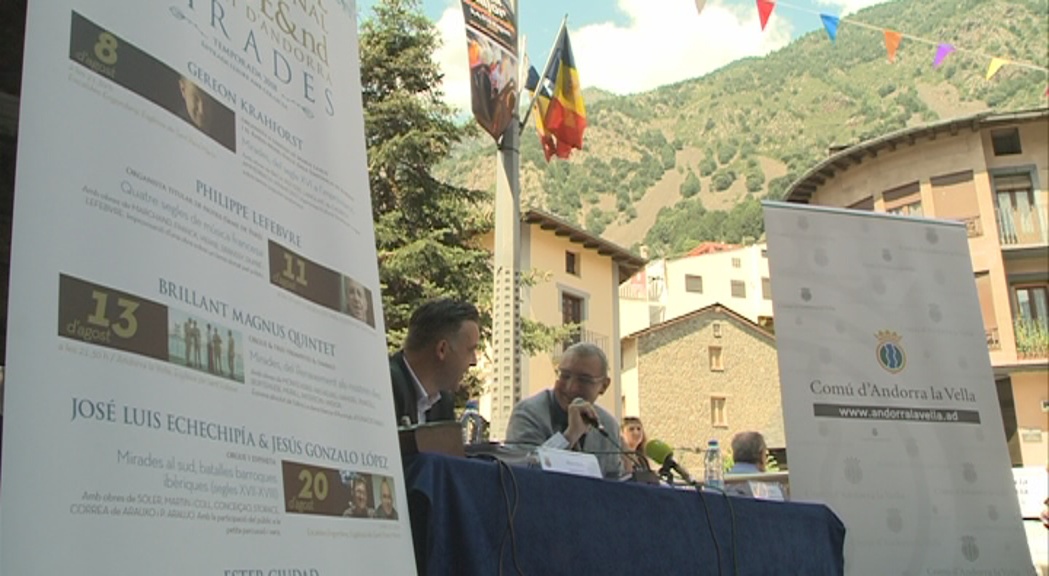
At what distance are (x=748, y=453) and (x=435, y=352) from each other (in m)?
2.91

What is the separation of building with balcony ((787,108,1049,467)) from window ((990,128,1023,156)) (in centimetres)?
2

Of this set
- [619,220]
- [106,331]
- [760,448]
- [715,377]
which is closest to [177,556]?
[106,331]

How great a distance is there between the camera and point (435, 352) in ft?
10.8

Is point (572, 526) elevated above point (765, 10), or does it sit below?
below

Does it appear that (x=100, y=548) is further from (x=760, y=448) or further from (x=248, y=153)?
(x=760, y=448)

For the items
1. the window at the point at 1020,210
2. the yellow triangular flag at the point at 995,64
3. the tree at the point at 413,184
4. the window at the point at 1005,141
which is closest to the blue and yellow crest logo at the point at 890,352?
the yellow triangular flag at the point at 995,64

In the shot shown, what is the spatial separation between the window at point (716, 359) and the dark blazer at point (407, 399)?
2837cm

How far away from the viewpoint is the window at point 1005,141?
22.4 metres

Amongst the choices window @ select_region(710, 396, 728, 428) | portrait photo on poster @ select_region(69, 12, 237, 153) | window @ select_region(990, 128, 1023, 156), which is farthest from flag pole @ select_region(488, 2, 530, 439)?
window @ select_region(710, 396, 728, 428)

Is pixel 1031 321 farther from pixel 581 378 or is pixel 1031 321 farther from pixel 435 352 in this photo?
pixel 435 352

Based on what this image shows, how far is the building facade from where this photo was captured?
97.7 feet

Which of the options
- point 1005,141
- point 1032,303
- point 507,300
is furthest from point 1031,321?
point 507,300

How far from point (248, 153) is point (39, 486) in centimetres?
86

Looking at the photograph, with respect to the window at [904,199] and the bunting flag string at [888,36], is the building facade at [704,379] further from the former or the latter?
the bunting flag string at [888,36]
